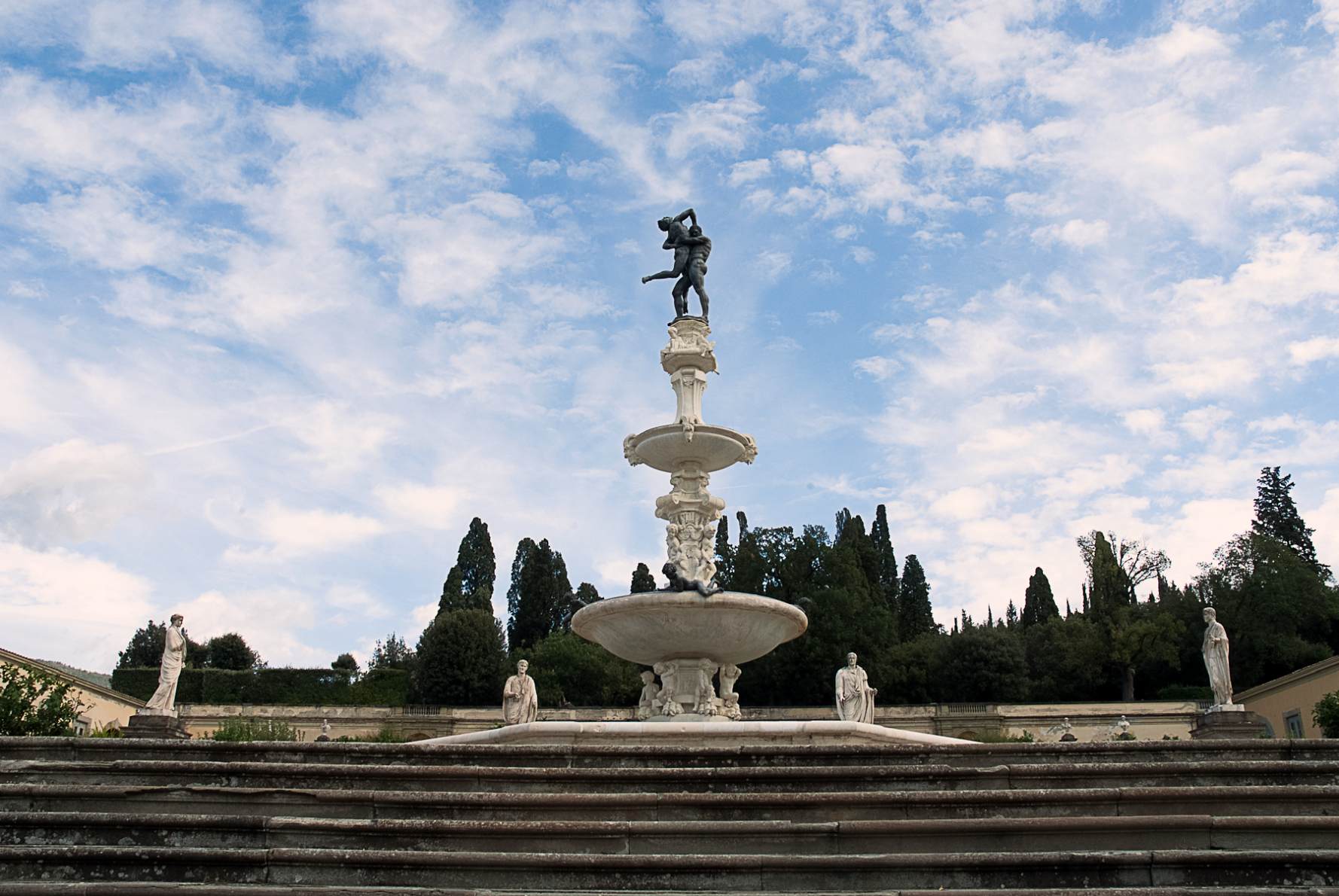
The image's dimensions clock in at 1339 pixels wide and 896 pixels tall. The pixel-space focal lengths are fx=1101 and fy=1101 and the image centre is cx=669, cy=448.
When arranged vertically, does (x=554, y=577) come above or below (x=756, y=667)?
above

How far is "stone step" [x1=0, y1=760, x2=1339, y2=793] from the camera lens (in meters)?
8.59

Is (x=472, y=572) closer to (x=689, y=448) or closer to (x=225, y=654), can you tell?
(x=225, y=654)

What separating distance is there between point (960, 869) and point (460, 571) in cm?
6619

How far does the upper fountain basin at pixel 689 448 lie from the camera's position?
1817cm

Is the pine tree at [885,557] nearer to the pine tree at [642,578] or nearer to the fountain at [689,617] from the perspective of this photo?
the pine tree at [642,578]

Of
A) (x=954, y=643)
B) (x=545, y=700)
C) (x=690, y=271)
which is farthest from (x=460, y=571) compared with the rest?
(x=690, y=271)

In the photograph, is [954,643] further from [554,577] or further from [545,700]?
[554,577]

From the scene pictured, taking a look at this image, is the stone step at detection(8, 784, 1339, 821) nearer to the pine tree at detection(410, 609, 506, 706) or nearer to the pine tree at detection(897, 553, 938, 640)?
the pine tree at detection(410, 609, 506, 706)

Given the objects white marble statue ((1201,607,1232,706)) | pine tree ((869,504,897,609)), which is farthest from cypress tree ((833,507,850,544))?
white marble statue ((1201,607,1232,706))

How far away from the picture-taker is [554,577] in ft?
240

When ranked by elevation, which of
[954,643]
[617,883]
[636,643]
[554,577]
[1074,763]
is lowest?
[617,883]

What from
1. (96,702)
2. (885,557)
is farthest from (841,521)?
(96,702)

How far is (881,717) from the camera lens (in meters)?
51.7

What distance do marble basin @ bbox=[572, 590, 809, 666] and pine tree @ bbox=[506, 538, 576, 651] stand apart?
51.4 meters
